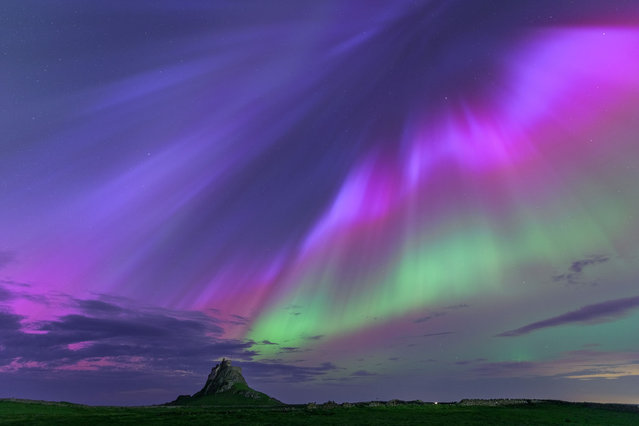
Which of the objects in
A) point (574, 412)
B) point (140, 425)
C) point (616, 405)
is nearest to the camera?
point (140, 425)

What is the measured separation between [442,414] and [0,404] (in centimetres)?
13823

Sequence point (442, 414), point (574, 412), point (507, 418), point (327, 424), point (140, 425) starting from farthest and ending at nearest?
point (574, 412)
point (442, 414)
point (507, 418)
point (140, 425)
point (327, 424)

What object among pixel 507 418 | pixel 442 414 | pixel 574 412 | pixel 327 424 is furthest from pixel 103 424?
pixel 574 412

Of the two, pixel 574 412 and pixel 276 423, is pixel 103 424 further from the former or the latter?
pixel 574 412

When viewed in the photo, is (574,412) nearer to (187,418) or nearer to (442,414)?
(442,414)

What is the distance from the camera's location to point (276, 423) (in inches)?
3233

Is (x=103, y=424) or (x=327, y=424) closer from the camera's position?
(x=327, y=424)

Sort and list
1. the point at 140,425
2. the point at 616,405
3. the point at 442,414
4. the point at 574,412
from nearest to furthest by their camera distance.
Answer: the point at 140,425 → the point at 442,414 → the point at 574,412 → the point at 616,405

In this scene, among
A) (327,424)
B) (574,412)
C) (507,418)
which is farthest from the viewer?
(574,412)

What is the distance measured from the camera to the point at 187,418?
97.0 metres

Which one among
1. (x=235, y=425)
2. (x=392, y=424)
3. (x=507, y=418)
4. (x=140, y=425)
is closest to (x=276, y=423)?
(x=235, y=425)

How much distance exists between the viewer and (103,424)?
8950 centimetres

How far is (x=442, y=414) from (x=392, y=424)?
1032 inches

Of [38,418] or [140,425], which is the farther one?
[38,418]
